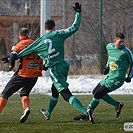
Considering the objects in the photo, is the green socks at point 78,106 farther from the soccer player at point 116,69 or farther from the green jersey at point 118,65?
the green jersey at point 118,65

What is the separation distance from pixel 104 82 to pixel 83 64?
19.1 metres

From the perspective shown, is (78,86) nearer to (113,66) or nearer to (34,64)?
(113,66)

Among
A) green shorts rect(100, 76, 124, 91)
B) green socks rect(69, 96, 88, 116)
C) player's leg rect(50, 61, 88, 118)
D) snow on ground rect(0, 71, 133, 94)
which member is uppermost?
player's leg rect(50, 61, 88, 118)

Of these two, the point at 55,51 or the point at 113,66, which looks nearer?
the point at 55,51

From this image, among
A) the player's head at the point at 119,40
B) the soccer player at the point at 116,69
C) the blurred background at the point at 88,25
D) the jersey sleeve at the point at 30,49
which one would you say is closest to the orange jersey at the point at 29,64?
the jersey sleeve at the point at 30,49

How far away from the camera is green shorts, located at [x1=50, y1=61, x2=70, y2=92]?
1120cm

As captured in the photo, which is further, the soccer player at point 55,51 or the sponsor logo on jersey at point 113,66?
the sponsor logo on jersey at point 113,66

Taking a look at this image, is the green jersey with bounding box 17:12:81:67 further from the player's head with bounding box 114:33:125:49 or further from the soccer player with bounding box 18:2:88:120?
the player's head with bounding box 114:33:125:49

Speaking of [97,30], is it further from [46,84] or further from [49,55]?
[49,55]

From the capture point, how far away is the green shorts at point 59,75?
11.2m

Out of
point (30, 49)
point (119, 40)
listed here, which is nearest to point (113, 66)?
point (119, 40)

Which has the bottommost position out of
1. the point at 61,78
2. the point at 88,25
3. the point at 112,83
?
the point at 88,25

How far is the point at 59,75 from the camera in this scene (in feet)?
36.9

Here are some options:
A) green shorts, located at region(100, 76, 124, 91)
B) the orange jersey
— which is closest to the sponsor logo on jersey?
green shorts, located at region(100, 76, 124, 91)
